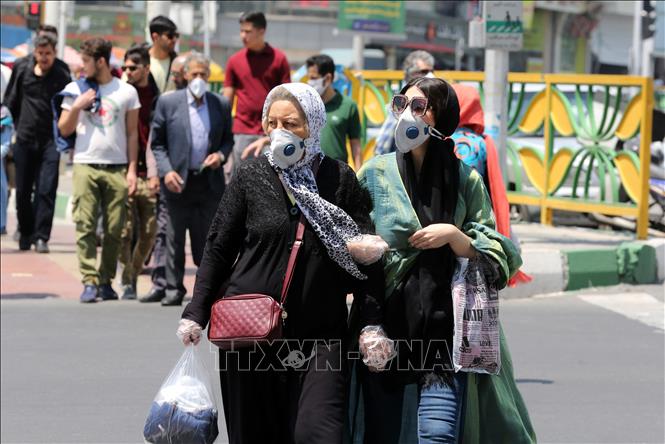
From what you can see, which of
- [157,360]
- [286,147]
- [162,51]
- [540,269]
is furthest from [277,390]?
[540,269]

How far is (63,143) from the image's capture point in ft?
34.5

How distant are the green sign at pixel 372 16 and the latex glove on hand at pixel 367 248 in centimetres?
3897

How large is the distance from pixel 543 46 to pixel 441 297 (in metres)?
56.3

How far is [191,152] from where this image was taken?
1022 cm

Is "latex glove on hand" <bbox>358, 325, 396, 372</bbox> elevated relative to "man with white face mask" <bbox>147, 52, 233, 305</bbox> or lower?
lower

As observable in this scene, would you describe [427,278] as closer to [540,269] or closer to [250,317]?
[250,317]

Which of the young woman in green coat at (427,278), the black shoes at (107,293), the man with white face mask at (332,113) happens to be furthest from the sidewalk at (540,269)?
the young woman in green coat at (427,278)

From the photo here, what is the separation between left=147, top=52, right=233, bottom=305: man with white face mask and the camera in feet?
33.4

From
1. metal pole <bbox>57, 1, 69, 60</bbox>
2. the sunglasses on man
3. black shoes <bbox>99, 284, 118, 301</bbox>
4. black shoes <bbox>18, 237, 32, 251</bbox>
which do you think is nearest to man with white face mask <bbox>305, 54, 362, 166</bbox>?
black shoes <bbox>99, 284, 118, 301</bbox>

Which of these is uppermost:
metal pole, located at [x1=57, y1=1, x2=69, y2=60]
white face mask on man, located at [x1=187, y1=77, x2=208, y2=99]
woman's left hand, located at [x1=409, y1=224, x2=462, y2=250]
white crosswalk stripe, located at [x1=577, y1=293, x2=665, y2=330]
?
metal pole, located at [x1=57, y1=1, x2=69, y2=60]

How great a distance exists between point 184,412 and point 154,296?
6108 mm

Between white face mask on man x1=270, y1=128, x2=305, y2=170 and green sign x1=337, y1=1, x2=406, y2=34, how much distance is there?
3889cm

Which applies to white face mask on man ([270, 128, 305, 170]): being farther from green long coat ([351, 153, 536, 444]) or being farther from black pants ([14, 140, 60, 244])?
black pants ([14, 140, 60, 244])

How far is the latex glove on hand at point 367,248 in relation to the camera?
15.3ft
